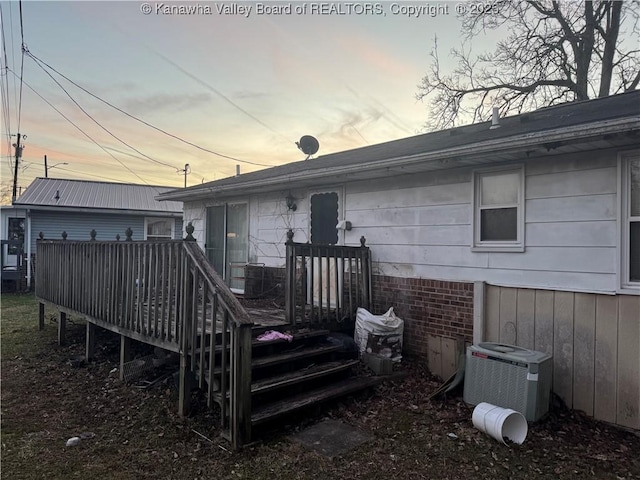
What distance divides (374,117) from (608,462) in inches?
436

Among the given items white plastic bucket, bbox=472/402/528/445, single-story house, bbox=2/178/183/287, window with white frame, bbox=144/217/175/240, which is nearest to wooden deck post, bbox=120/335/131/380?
white plastic bucket, bbox=472/402/528/445

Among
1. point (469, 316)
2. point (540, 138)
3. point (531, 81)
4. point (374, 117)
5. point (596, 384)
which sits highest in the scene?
point (531, 81)

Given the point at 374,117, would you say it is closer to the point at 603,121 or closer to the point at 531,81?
the point at 531,81

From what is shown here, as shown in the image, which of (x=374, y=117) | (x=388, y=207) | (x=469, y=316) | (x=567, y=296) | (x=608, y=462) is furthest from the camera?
(x=374, y=117)

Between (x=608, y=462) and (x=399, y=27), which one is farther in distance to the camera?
→ (x=399, y=27)

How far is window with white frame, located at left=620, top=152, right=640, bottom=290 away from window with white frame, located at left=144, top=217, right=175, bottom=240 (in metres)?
17.1

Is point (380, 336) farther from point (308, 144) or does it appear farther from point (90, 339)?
point (308, 144)

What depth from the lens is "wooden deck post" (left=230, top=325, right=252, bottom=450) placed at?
3402 millimetres

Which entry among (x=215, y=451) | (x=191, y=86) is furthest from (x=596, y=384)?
(x=191, y=86)

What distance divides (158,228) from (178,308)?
15288 mm

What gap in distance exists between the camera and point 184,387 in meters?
4.05

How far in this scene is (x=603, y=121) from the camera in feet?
12.0

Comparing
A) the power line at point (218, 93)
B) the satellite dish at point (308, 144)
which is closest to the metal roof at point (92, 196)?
the power line at point (218, 93)

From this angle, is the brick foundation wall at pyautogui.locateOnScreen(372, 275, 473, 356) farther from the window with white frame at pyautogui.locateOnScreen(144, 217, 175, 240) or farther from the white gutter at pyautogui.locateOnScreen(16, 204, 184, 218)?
the window with white frame at pyautogui.locateOnScreen(144, 217, 175, 240)
